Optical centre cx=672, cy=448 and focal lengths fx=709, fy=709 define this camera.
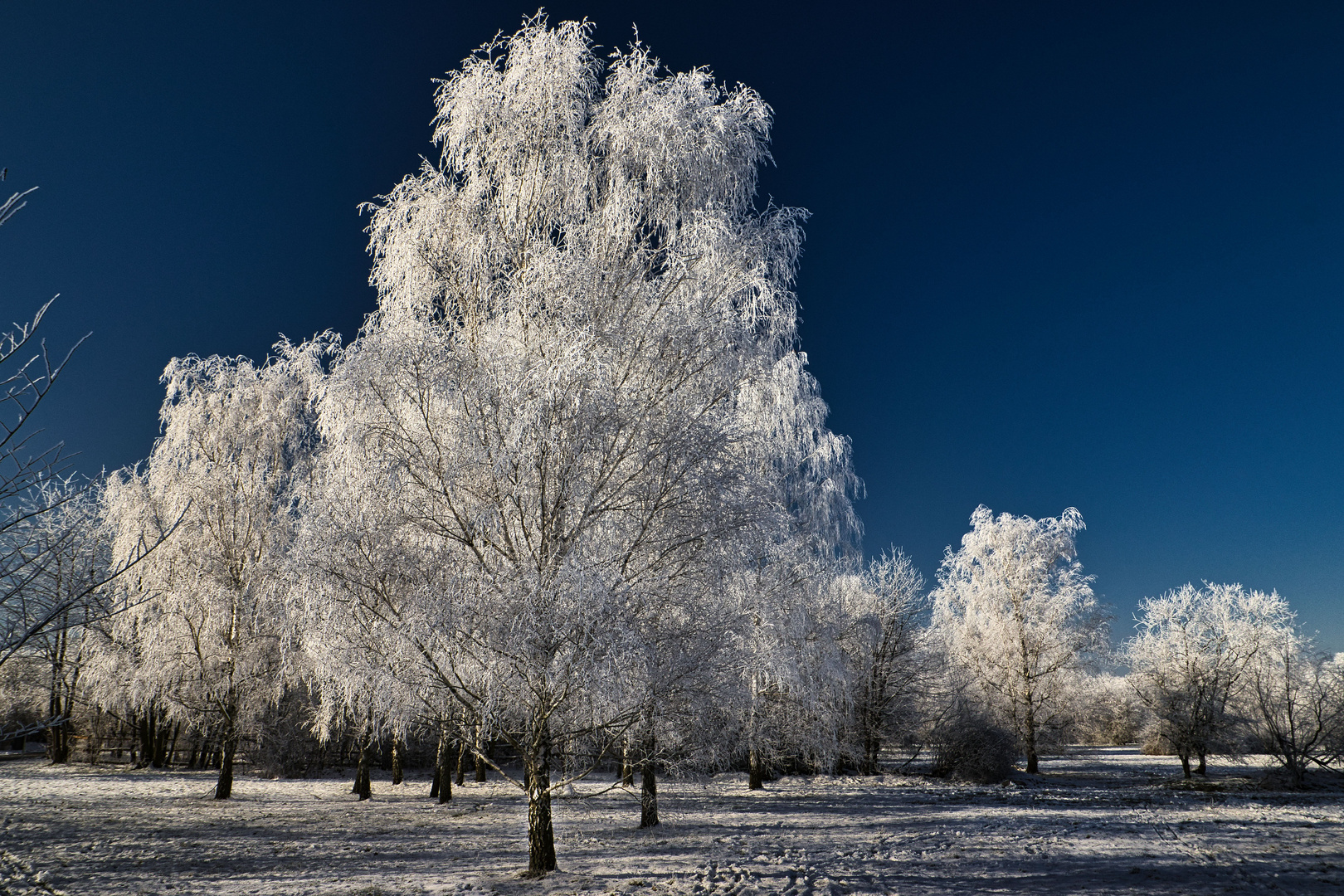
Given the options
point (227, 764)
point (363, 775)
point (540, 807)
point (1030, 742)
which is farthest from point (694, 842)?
point (1030, 742)

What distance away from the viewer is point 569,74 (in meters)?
9.11

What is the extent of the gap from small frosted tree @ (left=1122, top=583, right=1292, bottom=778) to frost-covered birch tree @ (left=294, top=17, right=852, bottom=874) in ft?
78.0

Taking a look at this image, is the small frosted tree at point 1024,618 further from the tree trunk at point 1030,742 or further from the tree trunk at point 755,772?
the tree trunk at point 755,772

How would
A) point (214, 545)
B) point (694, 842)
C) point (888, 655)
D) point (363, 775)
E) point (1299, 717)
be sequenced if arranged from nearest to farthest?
point (694, 842)
point (214, 545)
point (363, 775)
point (1299, 717)
point (888, 655)

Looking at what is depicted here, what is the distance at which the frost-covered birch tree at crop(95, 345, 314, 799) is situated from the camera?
646 inches

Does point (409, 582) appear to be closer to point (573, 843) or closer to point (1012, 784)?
point (573, 843)

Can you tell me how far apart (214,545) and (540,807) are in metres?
13.0

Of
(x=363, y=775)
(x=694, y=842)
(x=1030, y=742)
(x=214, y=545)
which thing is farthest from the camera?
(x=1030, y=742)

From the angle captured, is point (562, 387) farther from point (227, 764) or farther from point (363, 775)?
point (227, 764)

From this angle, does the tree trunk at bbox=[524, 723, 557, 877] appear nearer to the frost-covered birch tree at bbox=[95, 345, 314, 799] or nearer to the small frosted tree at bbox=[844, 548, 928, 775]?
the frost-covered birch tree at bbox=[95, 345, 314, 799]

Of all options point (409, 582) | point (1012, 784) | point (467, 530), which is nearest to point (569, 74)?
point (467, 530)

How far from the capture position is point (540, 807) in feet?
27.4

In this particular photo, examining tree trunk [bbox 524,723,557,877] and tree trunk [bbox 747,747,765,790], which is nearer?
tree trunk [bbox 524,723,557,877]

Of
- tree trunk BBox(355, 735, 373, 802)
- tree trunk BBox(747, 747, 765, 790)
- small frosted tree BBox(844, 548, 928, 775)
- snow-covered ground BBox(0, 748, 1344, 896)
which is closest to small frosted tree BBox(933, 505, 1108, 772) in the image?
small frosted tree BBox(844, 548, 928, 775)
